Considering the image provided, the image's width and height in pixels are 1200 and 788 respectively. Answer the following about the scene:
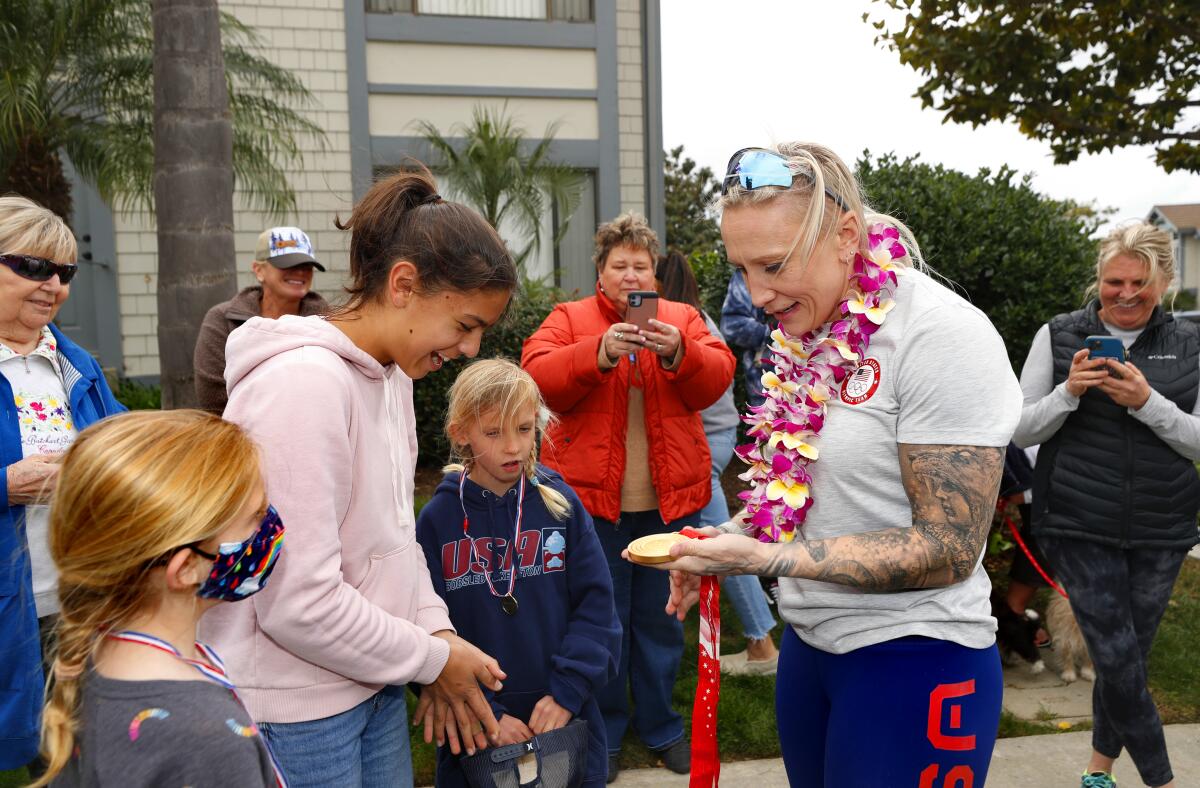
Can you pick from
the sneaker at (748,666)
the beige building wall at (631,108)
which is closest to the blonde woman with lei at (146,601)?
the sneaker at (748,666)

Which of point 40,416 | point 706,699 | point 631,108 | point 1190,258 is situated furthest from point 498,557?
point 1190,258

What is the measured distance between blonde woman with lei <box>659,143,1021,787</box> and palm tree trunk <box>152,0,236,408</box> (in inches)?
188

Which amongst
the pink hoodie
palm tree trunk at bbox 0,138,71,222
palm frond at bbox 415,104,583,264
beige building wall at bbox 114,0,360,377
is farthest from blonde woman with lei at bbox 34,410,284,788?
beige building wall at bbox 114,0,360,377

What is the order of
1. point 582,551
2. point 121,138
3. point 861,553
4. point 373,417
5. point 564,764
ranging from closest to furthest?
point 861,553, point 373,417, point 564,764, point 582,551, point 121,138

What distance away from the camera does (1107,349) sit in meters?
3.79

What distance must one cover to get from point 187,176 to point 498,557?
413 cm

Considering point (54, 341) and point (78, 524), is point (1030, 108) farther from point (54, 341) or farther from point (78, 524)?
point (78, 524)

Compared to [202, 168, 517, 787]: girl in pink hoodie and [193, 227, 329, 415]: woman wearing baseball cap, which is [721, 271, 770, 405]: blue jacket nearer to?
[193, 227, 329, 415]: woman wearing baseball cap

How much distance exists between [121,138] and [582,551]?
782cm

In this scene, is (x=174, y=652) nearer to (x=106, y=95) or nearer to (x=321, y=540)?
(x=321, y=540)

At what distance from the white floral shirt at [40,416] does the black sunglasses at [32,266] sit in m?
0.26

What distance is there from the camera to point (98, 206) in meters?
11.0

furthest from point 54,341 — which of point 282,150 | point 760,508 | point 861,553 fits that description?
point 282,150

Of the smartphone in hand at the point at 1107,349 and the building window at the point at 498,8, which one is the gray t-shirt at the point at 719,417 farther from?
the building window at the point at 498,8
